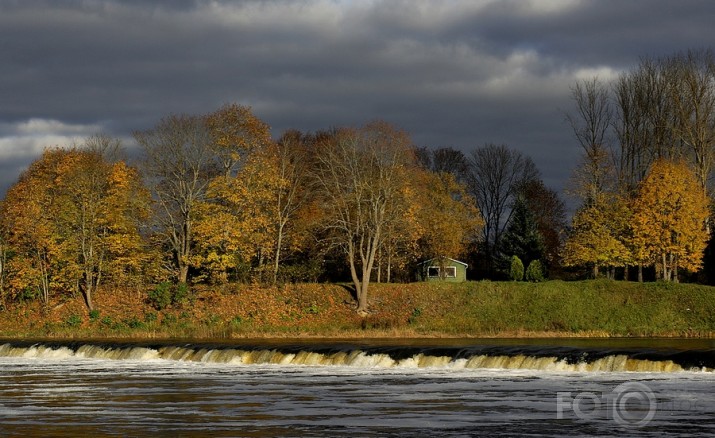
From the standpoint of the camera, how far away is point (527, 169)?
14125cm

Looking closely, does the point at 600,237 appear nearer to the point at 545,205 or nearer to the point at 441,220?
the point at 441,220

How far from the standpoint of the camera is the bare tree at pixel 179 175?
78.4 metres

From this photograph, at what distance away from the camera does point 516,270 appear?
96.6 meters

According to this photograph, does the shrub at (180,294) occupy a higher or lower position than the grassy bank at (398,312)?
higher

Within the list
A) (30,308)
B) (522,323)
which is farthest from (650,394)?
(30,308)

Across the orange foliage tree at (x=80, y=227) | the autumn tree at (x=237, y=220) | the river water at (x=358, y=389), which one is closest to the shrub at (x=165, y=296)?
the autumn tree at (x=237, y=220)

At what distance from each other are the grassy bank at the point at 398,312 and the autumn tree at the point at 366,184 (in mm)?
4013

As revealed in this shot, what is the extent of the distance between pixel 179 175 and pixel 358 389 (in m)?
43.7

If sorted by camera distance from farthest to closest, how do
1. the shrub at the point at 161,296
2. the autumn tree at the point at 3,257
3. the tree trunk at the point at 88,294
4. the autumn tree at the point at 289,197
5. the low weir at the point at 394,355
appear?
1. the autumn tree at the point at 289,197
2. the autumn tree at the point at 3,257
3. the shrub at the point at 161,296
4. the tree trunk at the point at 88,294
5. the low weir at the point at 394,355

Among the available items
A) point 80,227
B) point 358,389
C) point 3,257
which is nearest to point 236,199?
point 80,227

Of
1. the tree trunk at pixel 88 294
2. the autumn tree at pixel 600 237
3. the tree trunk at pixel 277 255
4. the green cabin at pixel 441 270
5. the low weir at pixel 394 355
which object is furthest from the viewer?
the green cabin at pixel 441 270

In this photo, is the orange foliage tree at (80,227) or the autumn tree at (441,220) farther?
the autumn tree at (441,220)

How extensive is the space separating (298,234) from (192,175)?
1086 centimetres

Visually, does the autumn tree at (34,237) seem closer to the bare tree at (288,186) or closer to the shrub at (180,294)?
the shrub at (180,294)
